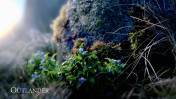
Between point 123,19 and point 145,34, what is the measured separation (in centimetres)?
44

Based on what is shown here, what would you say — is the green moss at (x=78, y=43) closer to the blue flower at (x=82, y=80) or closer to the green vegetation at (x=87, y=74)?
the green vegetation at (x=87, y=74)

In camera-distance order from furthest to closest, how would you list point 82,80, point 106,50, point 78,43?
point 78,43
point 106,50
point 82,80

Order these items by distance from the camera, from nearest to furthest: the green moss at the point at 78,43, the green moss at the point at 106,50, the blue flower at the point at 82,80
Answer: the blue flower at the point at 82,80 < the green moss at the point at 106,50 < the green moss at the point at 78,43

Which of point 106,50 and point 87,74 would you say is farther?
point 106,50

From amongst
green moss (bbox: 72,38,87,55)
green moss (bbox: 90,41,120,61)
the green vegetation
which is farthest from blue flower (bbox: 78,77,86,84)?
green moss (bbox: 72,38,87,55)

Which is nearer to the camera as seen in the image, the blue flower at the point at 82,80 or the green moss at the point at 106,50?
the blue flower at the point at 82,80

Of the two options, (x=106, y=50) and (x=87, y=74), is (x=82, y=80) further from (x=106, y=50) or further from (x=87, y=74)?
(x=106, y=50)

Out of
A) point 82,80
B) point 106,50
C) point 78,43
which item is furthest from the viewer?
point 78,43

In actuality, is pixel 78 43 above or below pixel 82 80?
above

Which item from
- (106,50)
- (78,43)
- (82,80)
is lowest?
(82,80)

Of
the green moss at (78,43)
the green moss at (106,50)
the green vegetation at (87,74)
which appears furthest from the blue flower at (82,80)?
the green moss at (78,43)

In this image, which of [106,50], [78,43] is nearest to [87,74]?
[106,50]

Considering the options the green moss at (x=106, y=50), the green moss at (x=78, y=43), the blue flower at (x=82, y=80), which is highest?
the green moss at (x=78, y=43)

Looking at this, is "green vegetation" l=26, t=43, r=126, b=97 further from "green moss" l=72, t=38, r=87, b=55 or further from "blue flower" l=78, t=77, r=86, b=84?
"green moss" l=72, t=38, r=87, b=55
